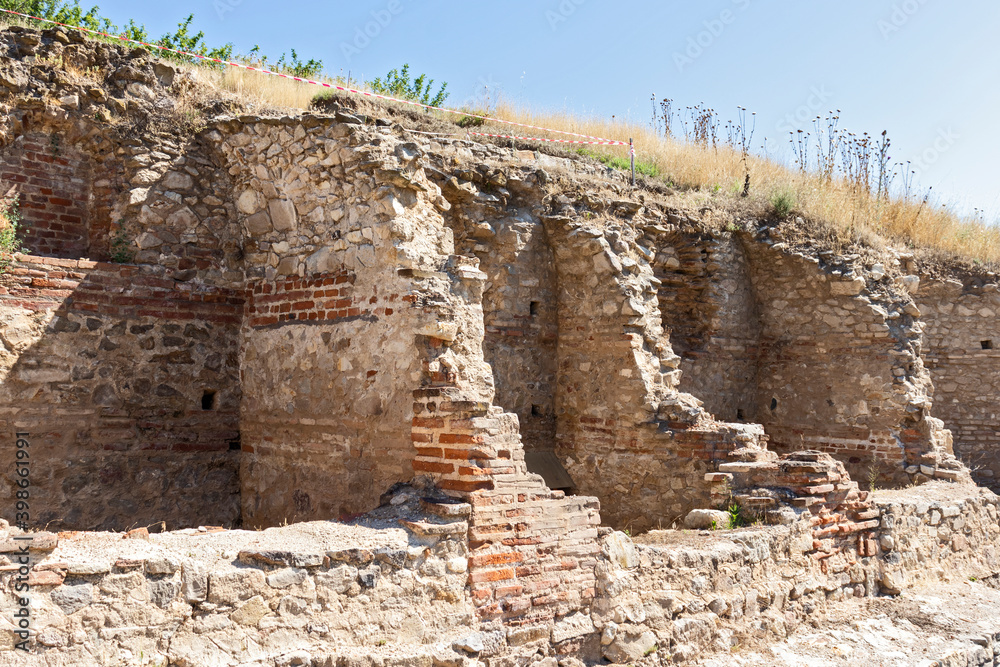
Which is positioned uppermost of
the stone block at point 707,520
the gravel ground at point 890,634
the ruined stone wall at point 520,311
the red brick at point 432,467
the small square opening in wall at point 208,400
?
the ruined stone wall at point 520,311

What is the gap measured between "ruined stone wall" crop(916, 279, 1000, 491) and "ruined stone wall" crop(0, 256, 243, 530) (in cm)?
1086

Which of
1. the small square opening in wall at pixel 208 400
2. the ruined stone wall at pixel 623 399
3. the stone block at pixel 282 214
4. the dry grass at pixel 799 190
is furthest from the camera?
the dry grass at pixel 799 190

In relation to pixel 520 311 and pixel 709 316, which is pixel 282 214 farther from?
pixel 709 316

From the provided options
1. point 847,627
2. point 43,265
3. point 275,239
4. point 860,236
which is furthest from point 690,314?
point 43,265

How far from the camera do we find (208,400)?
21.4 ft

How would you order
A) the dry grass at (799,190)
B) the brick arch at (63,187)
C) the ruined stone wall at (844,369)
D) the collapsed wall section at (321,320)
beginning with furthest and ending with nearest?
the dry grass at (799,190), the ruined stone wall at (844,369), the brick arch at (63,187), the collapsed wall section at (321,320)

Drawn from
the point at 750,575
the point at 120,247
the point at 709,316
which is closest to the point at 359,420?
the point at 120,247

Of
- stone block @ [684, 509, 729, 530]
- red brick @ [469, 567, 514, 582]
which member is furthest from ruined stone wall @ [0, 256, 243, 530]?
stone block @ [684, 509, 729, 530]

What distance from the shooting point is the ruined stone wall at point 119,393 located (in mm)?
5707

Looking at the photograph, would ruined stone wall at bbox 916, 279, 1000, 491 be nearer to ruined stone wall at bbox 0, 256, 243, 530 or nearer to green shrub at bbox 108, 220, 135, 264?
ruined stone wall at bbox 0, 256, 243, 530

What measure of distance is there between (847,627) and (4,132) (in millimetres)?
7780

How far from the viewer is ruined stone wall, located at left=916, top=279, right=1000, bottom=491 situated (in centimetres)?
1208

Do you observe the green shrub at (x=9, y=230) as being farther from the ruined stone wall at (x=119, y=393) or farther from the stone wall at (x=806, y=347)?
the stone wall at (x=806, y=347)

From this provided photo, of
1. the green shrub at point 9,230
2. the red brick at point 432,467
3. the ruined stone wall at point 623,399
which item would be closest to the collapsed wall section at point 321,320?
the red brick at point 432,467
